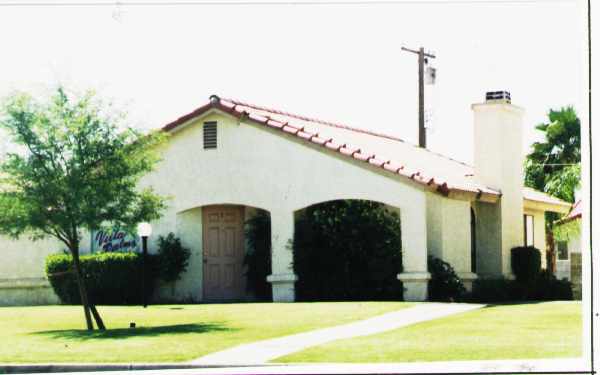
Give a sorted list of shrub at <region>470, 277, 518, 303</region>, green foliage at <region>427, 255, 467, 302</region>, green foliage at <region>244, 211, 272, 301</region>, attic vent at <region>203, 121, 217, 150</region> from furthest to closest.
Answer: attic vent at <region>203, 121, 217, 150</region>
green foliage at <region>244, 211, 272, 301</region>
shrub at <region>470, 277, 518, 303</region>
green foliage at <region>427, 255, 467, 302</region>

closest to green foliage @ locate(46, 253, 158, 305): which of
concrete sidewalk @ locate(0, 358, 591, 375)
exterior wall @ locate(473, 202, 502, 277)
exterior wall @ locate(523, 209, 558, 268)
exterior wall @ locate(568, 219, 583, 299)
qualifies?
exterior wall @ locate(473, 202, 502, 277)

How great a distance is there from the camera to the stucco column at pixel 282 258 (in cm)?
2025

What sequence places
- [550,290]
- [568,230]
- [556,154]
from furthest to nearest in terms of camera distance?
[556,154]
[568,230]
[550,290]

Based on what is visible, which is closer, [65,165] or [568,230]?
[65,165]

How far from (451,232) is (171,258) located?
5.85m

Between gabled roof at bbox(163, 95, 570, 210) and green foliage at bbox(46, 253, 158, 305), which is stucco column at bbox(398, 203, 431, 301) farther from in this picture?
green foliage at bbox(46, 253, 158, 305)

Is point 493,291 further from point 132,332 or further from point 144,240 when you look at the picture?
point 132,332

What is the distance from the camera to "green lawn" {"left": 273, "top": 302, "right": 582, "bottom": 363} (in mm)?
11516

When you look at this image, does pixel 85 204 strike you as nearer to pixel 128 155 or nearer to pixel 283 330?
pixel 128 155

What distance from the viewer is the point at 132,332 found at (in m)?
14.7

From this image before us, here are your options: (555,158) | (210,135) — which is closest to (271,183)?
(210,135)

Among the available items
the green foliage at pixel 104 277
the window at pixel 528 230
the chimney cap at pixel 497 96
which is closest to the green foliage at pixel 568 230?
the window at pixel 528 230

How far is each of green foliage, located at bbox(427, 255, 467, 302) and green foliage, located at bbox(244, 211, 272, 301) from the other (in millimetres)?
3506

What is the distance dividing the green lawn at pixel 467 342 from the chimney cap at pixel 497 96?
683 cm
